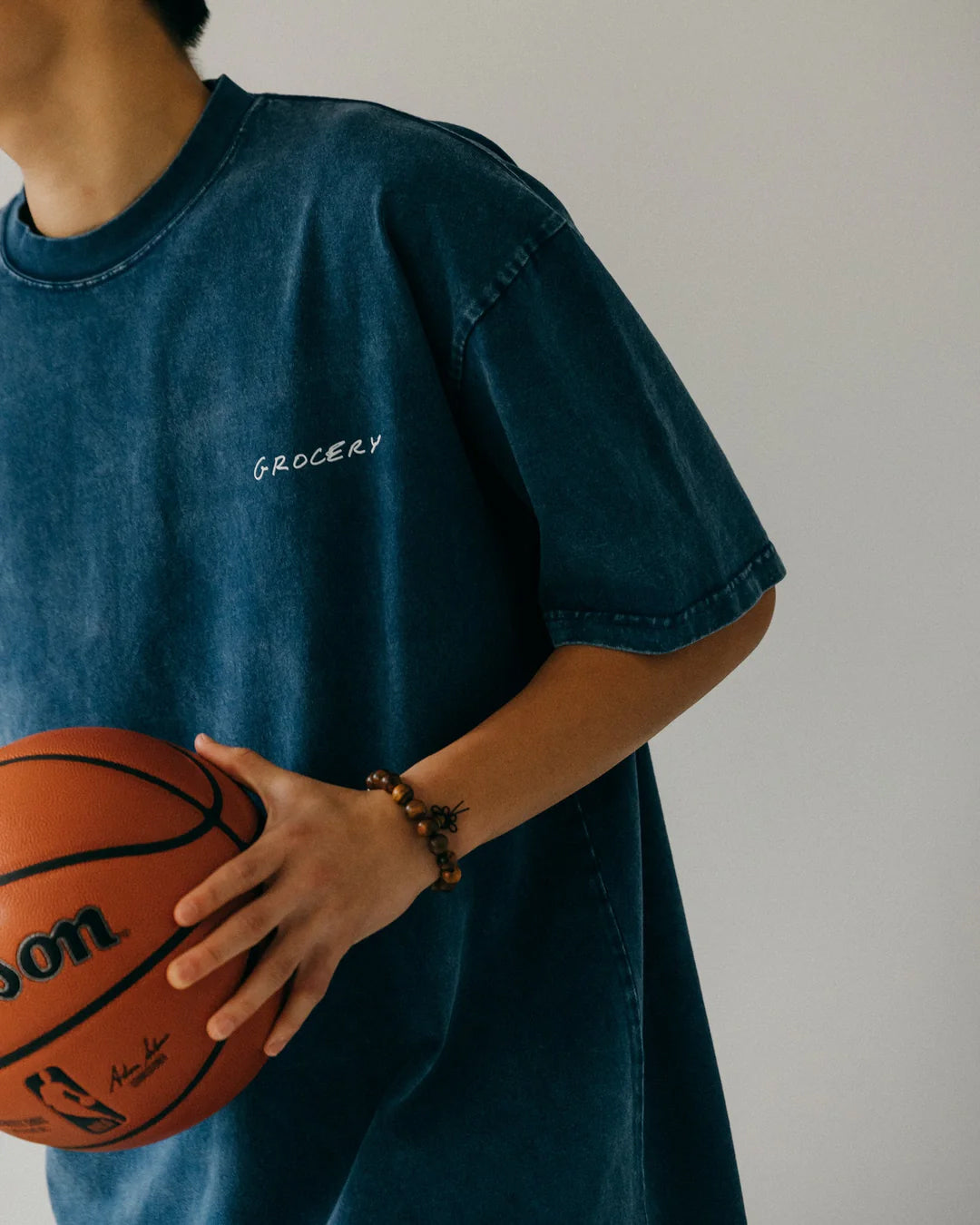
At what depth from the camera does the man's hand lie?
2.12ft

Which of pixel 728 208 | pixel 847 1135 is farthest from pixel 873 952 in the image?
pixel 728 208

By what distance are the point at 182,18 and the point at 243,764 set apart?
22.6 inches

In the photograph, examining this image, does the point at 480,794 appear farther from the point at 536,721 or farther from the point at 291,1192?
the point at 291,1192

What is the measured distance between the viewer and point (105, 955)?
2.15 ft

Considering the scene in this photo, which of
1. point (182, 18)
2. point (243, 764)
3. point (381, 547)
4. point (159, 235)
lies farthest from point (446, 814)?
point (182, 18)

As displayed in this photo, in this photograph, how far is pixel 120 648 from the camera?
37.7 inches

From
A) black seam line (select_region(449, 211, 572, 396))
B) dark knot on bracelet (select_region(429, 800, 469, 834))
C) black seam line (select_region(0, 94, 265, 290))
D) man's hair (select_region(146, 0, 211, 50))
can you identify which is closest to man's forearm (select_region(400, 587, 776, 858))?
dark knot on bracelet (select_region(429, 800, 469, 834))

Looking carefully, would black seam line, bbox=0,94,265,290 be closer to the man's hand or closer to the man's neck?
the man's neck

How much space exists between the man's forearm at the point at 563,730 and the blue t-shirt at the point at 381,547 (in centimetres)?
3

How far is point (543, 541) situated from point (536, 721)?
125 millimetres

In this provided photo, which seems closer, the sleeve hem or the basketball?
the basketball

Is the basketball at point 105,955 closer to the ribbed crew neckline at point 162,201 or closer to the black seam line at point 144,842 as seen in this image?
the black seam line at point 144,842

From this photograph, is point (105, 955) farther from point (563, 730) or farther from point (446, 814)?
point (563, 730)

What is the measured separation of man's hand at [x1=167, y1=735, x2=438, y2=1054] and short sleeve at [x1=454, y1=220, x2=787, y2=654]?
0.21 meters
